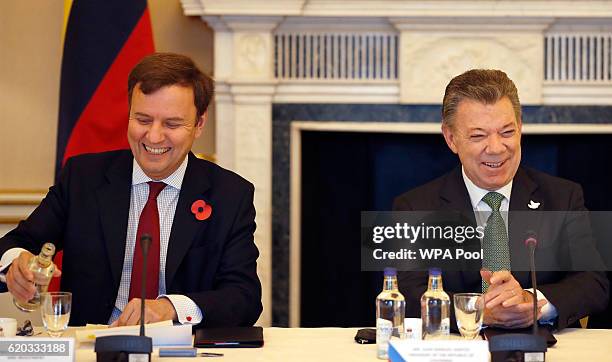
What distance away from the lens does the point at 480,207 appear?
263 centimetres

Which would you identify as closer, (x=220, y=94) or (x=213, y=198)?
(x=213, y=198)

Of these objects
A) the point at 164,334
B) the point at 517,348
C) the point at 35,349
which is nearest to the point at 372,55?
the point at 164,334

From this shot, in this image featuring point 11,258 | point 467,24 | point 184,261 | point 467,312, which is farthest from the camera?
point 467,24

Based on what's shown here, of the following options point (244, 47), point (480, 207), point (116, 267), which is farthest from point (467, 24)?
point (116, 267)

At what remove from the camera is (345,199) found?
443cm

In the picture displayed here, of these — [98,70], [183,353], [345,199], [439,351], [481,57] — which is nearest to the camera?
[439,351]

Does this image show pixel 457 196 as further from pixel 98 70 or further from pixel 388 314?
pixel 98 70

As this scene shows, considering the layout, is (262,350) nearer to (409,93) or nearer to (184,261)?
(184,261)

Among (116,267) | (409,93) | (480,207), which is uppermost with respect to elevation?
(409,93)

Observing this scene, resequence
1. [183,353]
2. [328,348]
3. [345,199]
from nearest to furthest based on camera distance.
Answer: [183,353] → [328,348] → [345,199]

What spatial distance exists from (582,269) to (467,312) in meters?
0.58

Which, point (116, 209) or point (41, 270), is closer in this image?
point (41, 270)

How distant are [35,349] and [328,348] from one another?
0.64 meters

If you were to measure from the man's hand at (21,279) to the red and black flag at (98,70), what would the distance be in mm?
1738
